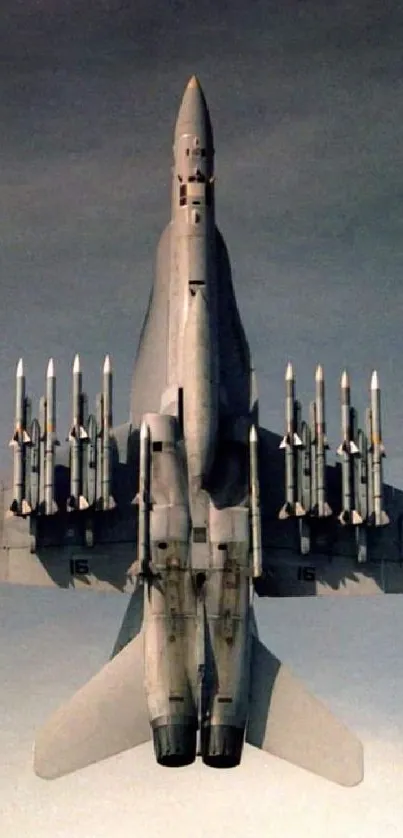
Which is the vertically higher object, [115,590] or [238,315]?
[238,315]

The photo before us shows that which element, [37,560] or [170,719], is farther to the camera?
[37,560]

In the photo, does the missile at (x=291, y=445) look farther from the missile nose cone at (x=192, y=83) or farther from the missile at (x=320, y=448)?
the missile nose cone at (x=192, y=83)

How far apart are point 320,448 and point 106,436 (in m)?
4.04

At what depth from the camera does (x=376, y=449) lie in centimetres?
2509

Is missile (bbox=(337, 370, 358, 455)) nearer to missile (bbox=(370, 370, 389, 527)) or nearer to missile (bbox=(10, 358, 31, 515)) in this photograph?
missile (bbox=(370, 370, 389, 527))

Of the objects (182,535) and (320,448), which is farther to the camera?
(320,448)

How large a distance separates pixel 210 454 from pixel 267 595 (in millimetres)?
3891

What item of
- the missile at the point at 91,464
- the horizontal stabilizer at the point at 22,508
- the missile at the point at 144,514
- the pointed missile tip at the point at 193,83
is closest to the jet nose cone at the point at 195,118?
the pointed missile tip at the point at 193,83

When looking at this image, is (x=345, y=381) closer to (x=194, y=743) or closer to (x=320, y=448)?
(x=320, y=448)

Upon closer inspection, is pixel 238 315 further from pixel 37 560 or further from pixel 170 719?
pixel 170 719

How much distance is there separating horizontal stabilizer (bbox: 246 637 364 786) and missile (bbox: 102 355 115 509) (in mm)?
4093

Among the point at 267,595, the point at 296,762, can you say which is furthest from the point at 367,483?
the point at 296,762

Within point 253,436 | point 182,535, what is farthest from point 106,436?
point 253,436

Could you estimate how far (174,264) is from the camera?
86.5 feet
